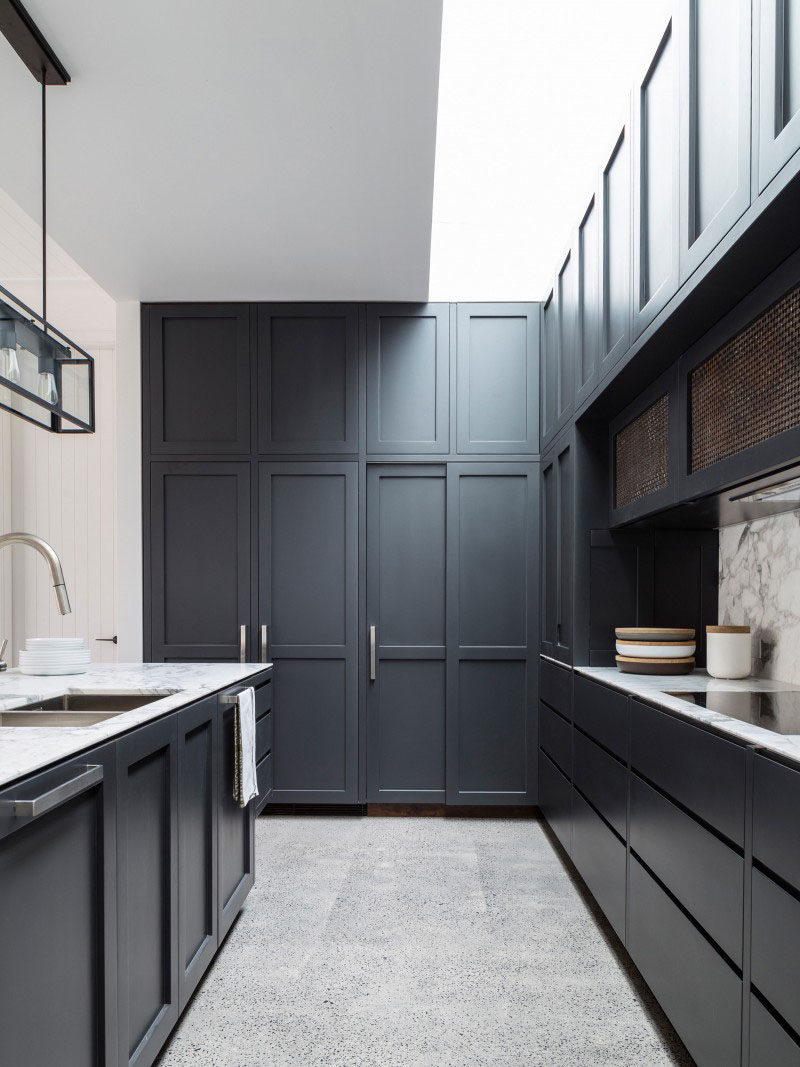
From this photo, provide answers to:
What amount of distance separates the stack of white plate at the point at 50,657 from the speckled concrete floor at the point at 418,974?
39.8 inches

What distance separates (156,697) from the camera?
1.99 m

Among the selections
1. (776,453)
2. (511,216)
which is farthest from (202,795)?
(511,216)

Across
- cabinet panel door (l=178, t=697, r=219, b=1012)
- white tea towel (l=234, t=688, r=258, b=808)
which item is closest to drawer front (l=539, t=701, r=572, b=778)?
white tea towel (l=234, t=688, r=258, b=808)

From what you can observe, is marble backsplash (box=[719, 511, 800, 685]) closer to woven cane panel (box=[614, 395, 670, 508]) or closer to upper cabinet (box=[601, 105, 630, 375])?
woven cane panel (box=[614, 395, 670, 508])

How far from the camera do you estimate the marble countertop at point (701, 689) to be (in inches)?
52.7

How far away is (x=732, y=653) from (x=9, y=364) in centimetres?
230

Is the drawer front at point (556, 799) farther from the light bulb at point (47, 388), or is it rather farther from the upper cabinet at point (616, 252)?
the light bulb at point (47, 388)

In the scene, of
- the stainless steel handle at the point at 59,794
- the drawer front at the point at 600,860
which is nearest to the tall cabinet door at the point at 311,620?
the drawer front at the point at 600,860

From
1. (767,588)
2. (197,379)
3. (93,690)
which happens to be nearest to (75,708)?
(93,690)

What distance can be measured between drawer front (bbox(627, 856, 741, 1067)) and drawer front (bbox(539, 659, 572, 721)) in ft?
3.14

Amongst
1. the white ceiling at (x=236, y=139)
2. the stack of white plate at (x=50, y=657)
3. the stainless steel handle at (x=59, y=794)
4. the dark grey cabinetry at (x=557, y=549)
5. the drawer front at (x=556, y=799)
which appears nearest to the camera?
the stainless steel handle at (x=59, y=794)

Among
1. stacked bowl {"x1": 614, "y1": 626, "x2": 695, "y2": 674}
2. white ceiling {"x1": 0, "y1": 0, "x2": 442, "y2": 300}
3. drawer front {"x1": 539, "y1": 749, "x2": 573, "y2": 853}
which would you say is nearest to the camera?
white ceiling {"x1": 0, "y1": 0, "x2": 442, "y2": 300}

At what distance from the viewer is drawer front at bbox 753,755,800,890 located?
118 cm

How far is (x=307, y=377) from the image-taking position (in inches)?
148
